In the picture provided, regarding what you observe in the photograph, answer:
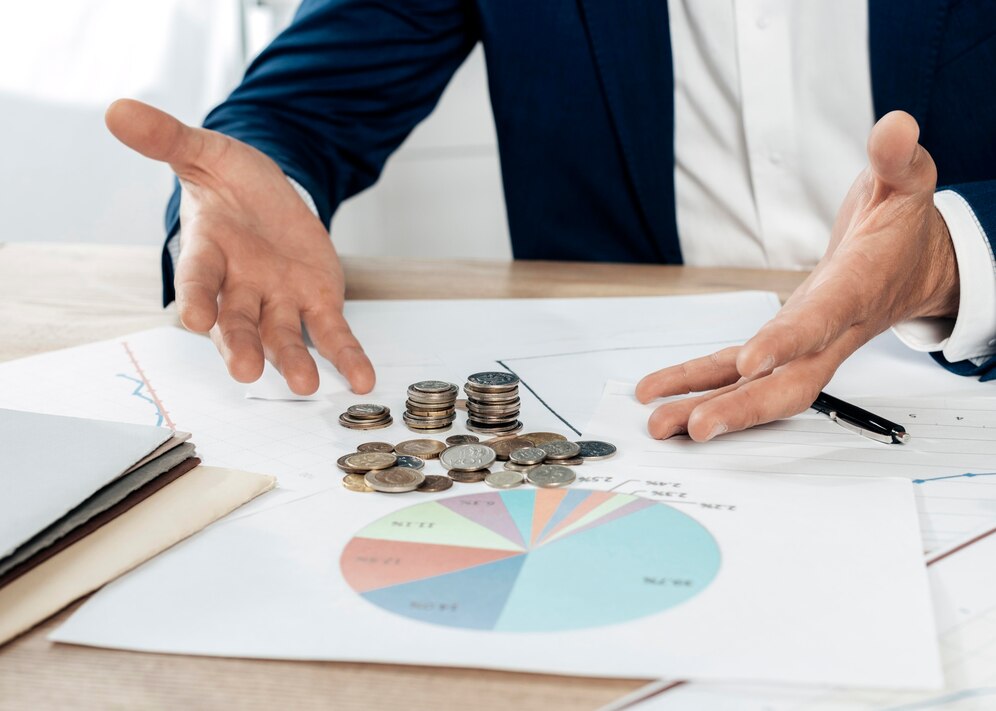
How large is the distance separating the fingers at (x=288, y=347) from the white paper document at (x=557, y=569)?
4 centimetres

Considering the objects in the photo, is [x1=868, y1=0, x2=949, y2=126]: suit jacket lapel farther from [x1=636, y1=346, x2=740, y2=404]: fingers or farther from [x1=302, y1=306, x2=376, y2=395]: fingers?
[x1=302, y1=306, x2=376, y2=395]: fingers

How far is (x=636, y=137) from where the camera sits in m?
1.56

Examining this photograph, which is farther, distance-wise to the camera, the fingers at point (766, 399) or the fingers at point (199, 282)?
the fingers at point (199, 282)

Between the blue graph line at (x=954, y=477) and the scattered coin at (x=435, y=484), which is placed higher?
the scattered coin at (x=435, y=484)

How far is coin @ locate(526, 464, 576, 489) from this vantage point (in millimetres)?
610

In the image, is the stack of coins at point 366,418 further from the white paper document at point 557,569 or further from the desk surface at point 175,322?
the desk surface at point 175,322

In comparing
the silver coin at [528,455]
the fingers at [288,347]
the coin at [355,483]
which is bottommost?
the silver coin at [528,455]

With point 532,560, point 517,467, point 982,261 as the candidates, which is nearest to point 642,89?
point 982,261

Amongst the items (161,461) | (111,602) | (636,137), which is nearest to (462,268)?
(636,137)

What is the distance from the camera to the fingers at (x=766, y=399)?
689 mm

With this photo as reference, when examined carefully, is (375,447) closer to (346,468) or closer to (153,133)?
(346,468)

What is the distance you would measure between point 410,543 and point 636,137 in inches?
46.0

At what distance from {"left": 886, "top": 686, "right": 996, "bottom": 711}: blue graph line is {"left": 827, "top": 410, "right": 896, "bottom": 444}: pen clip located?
0.32 m

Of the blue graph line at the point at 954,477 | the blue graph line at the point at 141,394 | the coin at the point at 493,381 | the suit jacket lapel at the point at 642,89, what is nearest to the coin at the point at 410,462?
the coin at the point at 493,381
